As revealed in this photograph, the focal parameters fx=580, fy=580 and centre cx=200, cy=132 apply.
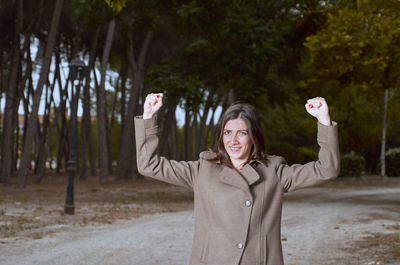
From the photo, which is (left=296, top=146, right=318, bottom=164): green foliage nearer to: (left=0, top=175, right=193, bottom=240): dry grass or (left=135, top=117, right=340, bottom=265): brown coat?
(left=0, top=175, right=193, bottom=240): dry grass

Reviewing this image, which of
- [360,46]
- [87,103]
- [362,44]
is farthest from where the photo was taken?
[87,103]

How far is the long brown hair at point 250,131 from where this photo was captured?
10.6ft

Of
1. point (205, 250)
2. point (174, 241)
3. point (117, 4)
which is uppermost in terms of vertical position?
point (117, 4)

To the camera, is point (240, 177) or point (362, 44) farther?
point (362, 44)

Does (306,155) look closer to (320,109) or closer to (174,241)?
(174,241)

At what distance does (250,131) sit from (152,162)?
1.88ft

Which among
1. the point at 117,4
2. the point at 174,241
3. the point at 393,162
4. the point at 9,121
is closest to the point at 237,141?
the point at 117,4

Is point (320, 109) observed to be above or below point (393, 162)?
above

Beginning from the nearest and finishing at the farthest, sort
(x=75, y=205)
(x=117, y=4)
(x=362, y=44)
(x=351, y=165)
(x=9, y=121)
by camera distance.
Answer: (x=117, y=4), (x=362, y=44), (x=75, y=205), (x=9, y=121), (x=351, y=165)

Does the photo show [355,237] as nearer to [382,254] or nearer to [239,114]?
[382,254]

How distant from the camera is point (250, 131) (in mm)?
3221

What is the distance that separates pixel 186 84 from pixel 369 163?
96.0 feet

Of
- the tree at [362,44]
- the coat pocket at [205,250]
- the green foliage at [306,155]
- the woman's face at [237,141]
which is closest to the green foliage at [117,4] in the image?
the woman's face at [237,141]

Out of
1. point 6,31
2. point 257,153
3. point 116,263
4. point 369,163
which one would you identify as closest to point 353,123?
point 369,163
